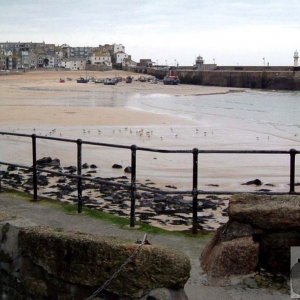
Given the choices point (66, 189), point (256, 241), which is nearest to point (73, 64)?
point (66, 189)

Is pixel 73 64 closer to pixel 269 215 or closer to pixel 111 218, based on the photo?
pixel 111 218

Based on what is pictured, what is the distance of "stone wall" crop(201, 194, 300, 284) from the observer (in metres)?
4.50

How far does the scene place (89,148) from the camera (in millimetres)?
17219

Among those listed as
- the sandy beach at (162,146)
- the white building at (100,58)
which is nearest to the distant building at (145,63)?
the white building at (100,58)

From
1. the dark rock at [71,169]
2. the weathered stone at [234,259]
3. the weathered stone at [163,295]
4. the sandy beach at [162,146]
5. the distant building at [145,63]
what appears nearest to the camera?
the weathered stone at [163,295]

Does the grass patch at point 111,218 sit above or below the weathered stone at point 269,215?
below

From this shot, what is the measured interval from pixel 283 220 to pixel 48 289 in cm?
199

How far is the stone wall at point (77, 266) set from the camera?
3.49 meters

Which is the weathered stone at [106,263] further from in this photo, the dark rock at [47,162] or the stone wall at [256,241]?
the dark rock at [47,162]

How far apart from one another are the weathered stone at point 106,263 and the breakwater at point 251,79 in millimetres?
87004

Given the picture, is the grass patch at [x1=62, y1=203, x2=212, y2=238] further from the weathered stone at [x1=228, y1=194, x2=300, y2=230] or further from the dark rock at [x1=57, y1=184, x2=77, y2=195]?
the dark rock at [x1=57, y1=184, x2=77, y2=195]

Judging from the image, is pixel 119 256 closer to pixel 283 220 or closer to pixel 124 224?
pixel 283 220

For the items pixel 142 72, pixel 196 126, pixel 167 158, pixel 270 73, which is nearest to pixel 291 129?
pixel 196 126

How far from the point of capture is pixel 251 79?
96.8 m
